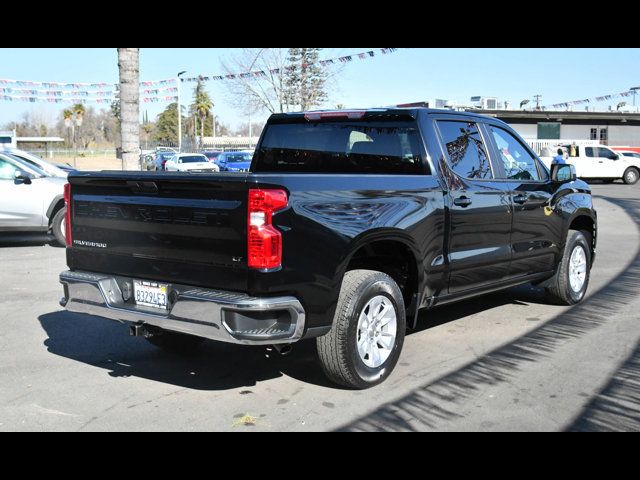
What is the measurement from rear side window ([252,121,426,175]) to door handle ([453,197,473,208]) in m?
0.40

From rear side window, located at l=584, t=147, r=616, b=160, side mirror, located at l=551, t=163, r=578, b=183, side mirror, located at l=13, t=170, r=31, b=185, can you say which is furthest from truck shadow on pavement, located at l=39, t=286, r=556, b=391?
rear side window, located at l=584, t=147, r=616, b=160

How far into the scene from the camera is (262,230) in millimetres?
4035

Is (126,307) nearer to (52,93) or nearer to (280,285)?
(280,285)

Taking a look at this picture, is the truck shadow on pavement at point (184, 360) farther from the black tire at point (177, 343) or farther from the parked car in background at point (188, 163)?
the parked car in background at point (188, 163)

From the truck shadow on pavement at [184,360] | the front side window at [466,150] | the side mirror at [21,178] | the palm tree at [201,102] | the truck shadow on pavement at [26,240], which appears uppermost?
the palm tree at [201,102]

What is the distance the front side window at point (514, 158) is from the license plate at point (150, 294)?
11.7 feet

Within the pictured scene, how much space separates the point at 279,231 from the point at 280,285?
12.9 inches

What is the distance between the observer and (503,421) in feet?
13.8

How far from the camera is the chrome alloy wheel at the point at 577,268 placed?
7516 millimetres

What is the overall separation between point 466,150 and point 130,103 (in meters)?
9.19

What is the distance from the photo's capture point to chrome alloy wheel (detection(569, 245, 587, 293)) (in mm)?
7516

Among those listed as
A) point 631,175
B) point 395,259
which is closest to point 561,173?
point 395,259

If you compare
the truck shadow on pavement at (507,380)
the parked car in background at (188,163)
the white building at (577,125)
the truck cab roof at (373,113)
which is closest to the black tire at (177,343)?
the truck shadow on pavement at (507,380)

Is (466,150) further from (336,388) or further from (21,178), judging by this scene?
(21,178)
